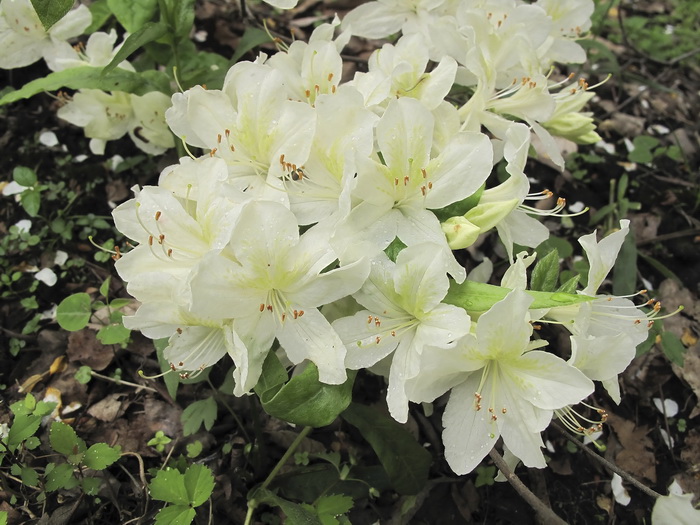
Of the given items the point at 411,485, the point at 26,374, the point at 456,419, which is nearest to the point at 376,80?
the point at 456,419

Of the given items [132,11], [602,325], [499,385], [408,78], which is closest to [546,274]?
[602,325]

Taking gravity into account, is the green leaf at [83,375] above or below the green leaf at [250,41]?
below

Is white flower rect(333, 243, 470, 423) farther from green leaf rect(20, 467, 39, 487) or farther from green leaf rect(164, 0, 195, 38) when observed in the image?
green leaf rect(164, 0, 195, 38)

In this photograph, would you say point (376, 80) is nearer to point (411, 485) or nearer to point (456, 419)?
point (456, 419)

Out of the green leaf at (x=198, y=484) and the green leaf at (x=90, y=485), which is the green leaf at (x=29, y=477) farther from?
the green leaf at (x=198, y=484)

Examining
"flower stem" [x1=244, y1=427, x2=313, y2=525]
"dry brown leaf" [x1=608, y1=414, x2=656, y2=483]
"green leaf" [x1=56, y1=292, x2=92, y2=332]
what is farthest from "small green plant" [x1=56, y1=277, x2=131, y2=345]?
"dry brown leaf" [x1=608, y1=414, x2=656, y2=483]

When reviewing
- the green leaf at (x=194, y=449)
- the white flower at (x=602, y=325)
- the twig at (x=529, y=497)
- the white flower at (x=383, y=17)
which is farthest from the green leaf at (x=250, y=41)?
the twig at (x=529, y=497)
